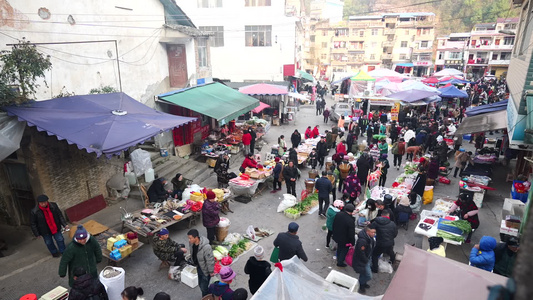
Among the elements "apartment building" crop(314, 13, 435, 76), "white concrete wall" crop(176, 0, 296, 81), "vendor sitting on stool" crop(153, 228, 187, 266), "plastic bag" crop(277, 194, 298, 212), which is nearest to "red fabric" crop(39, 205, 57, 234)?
"vendor sitting on stool" crop(153, 228, 187, 266)

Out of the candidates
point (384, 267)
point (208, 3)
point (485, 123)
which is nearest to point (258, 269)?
point (384, 267)

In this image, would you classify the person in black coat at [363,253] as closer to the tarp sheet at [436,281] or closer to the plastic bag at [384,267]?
the plastic bag at [384,267]

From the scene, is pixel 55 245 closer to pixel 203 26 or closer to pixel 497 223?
pixel 497 223

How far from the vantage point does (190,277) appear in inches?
270

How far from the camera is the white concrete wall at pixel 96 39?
8.60 metres

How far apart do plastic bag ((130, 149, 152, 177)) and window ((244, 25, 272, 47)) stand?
20.9 meters

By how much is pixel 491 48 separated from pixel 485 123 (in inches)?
2073

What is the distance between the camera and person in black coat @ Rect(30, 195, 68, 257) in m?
7.25

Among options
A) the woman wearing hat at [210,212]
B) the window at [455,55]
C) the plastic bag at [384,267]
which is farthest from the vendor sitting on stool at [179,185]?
the window at [455,55]

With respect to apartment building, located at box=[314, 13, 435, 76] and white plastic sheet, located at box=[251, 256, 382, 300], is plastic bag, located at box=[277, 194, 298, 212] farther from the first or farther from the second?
apartment building, located at box=[314, 13, 435, 76]

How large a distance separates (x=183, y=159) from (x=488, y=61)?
196ft

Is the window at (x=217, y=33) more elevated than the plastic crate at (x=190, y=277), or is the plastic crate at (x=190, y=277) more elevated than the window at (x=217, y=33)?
the window at (x=217, y=33)

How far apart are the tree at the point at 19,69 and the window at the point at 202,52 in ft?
34.7

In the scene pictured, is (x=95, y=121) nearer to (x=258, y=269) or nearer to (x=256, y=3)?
(x=258, y=269)
